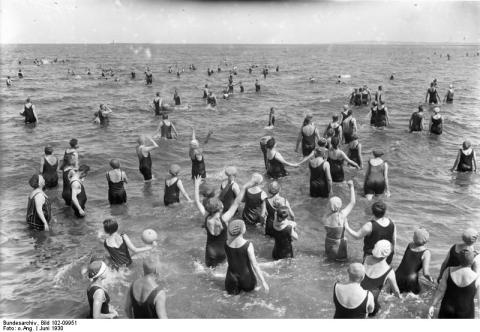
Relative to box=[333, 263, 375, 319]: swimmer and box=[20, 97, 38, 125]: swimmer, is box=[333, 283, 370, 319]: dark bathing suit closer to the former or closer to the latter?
box=[333, 263, 375, 319]: swimmer

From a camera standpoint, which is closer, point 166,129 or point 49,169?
point 49,169

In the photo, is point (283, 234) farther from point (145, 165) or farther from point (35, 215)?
point (145, 165)

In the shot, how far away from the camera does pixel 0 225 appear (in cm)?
1276

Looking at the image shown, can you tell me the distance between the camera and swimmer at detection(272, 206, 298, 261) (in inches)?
361

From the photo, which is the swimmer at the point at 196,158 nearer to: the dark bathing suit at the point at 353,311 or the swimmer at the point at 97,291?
the swimmer at the point at 97,291

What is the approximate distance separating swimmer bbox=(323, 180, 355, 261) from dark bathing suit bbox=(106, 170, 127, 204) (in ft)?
23.5

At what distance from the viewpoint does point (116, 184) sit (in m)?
13.6

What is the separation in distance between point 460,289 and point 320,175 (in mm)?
6820

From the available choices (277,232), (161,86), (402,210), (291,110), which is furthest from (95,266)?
(161,86)

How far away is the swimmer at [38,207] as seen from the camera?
1109cm

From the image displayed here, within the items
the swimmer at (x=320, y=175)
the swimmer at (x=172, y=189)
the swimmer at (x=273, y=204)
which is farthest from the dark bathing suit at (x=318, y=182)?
the swimmer at (x=172, y=189)

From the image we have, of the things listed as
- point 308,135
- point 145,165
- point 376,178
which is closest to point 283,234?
point 376,178

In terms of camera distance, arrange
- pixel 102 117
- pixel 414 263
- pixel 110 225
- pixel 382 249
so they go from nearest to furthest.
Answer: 1. pixel 382 249
2. pixel 414 263
3. pixel 110 225
4. pixel 102 117

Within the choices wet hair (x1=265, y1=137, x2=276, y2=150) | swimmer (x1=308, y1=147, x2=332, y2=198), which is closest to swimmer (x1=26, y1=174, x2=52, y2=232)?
wet hair (x1=265, y1=137, x2=276, y2=150)
